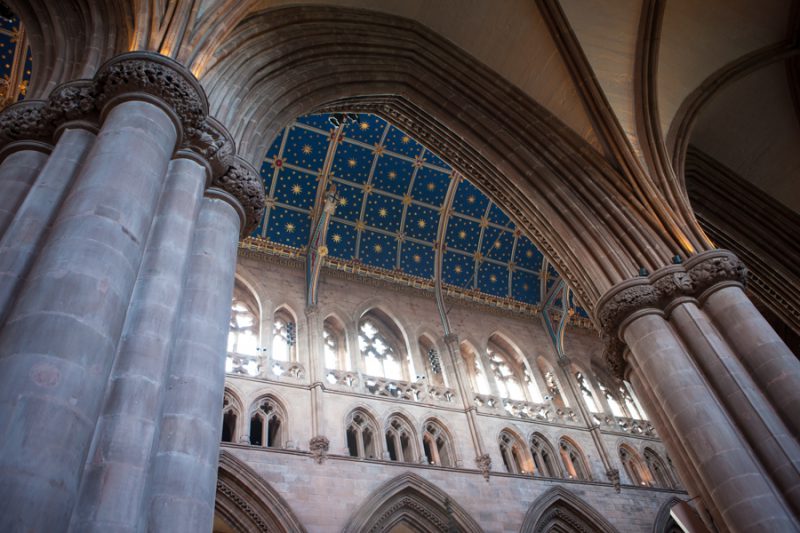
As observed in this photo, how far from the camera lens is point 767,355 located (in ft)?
22.7

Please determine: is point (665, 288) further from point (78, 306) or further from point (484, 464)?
point (78, 306)

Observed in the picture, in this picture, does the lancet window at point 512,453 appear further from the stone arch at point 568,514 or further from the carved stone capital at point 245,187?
the carved stone capital at point 245,187

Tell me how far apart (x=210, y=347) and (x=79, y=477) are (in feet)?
5.30

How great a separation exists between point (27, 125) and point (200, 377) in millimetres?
2862

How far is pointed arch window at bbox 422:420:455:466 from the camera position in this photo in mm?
13219

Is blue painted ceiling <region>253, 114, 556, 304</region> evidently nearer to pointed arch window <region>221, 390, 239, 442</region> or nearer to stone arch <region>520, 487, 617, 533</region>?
pointed arch window <region>221, 390, 239, 442</region>

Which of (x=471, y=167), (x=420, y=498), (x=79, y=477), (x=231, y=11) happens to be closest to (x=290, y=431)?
(x=420, y=498)

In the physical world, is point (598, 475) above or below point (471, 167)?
below

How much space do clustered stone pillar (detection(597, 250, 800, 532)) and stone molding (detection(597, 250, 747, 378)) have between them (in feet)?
0.04

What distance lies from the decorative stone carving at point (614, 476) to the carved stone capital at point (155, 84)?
496 inches

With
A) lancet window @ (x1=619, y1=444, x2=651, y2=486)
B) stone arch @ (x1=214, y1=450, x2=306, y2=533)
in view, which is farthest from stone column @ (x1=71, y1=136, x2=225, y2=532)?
lancet window @ (x1=619, y1=444, x2=651, y2=486)

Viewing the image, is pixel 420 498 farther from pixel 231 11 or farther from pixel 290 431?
pixel 231 11

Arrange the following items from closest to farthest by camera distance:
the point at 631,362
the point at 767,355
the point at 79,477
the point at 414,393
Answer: the point at 79,477 → the point at 767,355 → the point at 631,362 → the point at 414,393

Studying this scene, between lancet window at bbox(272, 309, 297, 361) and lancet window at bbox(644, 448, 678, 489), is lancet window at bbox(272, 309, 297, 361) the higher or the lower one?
the higher one
